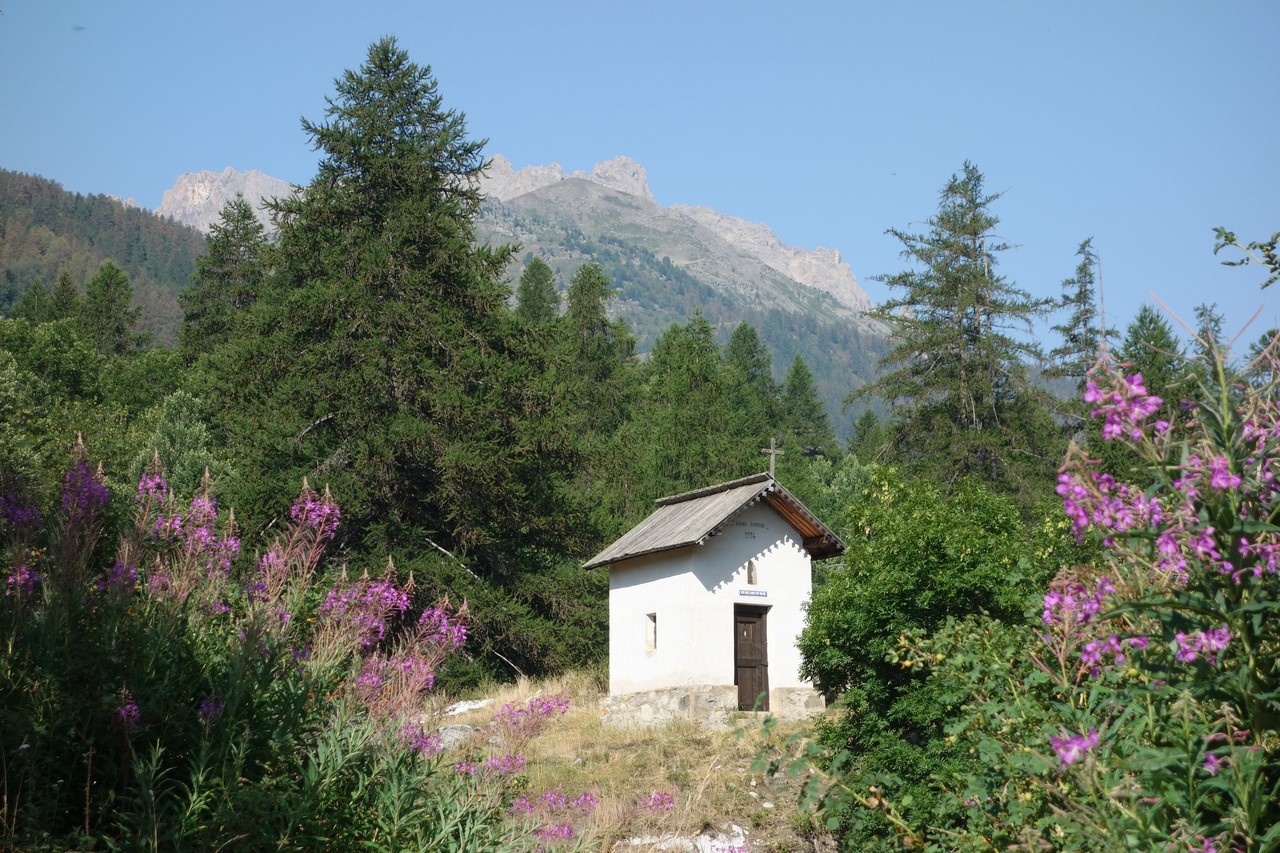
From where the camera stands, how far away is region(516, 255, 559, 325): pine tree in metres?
68.5

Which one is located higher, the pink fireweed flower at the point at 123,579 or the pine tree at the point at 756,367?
the pine tree at the point at 756,367

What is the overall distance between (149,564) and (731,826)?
1028 centimetres

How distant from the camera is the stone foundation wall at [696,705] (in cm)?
2325

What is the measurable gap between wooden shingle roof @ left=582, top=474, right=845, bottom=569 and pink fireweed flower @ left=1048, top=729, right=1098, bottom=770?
65.3ft

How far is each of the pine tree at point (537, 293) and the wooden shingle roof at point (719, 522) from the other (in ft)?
133

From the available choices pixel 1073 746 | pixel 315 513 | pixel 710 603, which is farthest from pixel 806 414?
pixel 1073 746

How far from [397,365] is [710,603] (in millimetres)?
11214

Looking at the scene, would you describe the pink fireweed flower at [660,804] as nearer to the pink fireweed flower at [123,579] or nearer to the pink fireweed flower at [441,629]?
the pink fireweed flower at [441,629]

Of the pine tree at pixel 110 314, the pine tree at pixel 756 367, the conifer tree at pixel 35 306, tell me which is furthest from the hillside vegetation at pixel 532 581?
the pine tree at pixel 756 367

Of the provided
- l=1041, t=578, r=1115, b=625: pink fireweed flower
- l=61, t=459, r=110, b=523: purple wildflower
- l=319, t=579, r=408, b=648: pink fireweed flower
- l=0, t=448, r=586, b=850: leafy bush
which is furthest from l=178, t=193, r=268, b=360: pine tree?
l=1041, t=578, r=1115, b=625: pink fireweed flower

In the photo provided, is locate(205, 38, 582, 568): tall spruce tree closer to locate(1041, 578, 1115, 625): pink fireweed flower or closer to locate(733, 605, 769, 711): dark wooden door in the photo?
locate(733, 605, 769, 711): dark wooden door

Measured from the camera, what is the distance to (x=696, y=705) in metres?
23.3

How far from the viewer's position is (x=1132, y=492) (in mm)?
3654

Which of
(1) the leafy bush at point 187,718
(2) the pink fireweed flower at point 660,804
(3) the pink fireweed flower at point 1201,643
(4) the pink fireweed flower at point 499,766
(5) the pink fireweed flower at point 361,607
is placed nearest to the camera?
(3) the pink fireweed flower at point 1201,643
